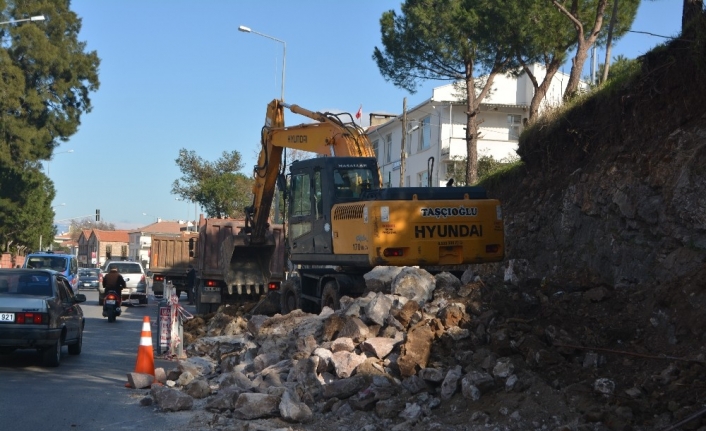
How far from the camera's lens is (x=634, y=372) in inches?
329

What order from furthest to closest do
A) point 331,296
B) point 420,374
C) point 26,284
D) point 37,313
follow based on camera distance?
point 331,296, point 26,284, point 37,313, point 420,374

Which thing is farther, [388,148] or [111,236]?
[111,236]

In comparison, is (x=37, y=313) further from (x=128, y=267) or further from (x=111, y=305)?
(x=128, y=267)

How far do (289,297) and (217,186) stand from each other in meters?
37.0

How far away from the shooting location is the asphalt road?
8.84m

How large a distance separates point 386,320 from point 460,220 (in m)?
3.66

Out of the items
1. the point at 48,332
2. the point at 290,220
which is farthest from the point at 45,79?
the point at 48,332

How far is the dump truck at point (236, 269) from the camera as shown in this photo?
2100cm

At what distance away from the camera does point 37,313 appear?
12242mm

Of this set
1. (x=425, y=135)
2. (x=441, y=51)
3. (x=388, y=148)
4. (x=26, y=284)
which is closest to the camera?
(x=26, y=284)

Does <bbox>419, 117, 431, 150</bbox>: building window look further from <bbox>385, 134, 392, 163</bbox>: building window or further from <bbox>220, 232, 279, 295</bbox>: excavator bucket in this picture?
<bbox>220, 232, 279, 295</bbox>: excavator bucket

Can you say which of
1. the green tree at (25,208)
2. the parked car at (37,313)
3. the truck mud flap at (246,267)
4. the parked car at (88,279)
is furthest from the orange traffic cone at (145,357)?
the green tree at (25,208)

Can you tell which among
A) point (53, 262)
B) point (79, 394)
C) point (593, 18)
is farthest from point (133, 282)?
point (79, 394)

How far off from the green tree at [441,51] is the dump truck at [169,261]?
390 inches
